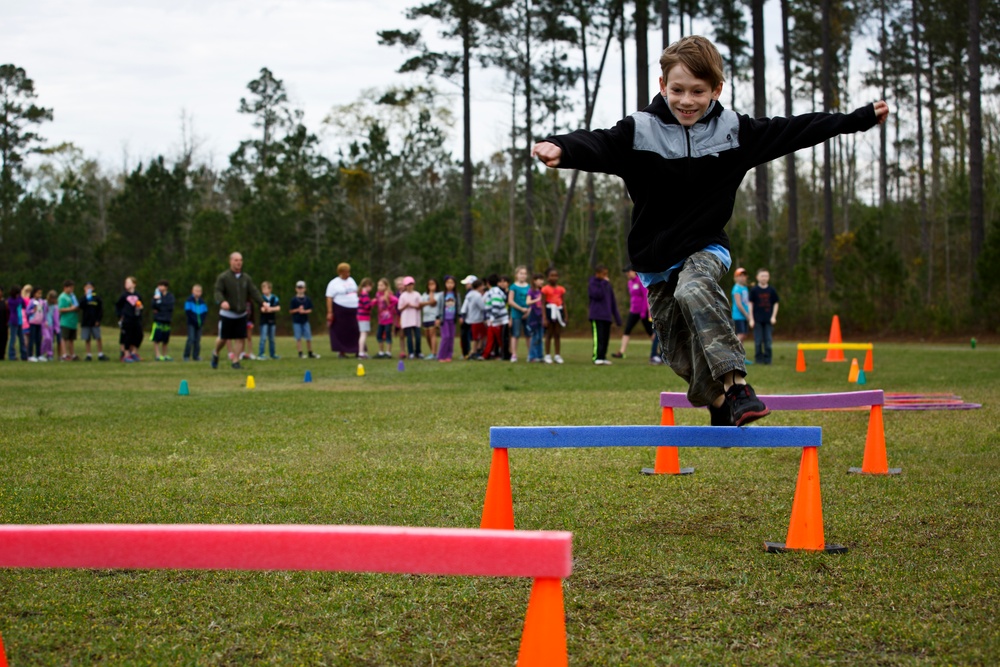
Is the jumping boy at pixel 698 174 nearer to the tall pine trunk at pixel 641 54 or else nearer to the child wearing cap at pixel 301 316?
the child wearing cap at pixel 301 316

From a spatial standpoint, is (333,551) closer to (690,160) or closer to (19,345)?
(690,160)

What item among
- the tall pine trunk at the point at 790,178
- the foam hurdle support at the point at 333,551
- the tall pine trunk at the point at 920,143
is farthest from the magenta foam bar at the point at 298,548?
the tall pine trunk at the point at 920,143

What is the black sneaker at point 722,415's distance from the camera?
543 centimetres

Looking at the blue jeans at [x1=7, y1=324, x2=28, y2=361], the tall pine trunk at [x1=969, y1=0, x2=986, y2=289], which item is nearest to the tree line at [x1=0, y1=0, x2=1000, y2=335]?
the tall pine trunk at [x1=969, y1=0, x2=986, y2=289]

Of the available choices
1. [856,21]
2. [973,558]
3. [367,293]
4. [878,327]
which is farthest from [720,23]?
[973,558]

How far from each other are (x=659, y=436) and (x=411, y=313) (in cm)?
2061

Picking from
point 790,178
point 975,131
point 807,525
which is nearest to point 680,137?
point 807,525

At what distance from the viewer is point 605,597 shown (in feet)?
14.3

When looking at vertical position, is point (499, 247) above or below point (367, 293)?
above

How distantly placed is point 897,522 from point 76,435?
25.3 feet

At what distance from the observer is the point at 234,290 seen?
66.2 feet

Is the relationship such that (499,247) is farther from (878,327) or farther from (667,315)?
(667,315)

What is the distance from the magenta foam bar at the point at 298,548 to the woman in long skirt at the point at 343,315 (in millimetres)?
23229

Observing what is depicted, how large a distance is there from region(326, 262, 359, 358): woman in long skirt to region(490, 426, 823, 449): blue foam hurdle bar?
21043 millimetres
